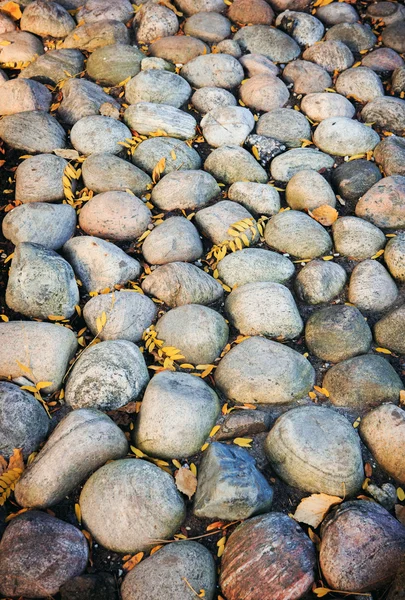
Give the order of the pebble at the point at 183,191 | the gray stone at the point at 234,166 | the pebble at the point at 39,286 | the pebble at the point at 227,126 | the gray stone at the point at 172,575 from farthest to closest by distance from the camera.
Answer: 1. the pebble at the point at 227,126
2. the gray stone at the point at 234,166
3. the pebble at the point at 183,191
4. the pebble at the point at 39,286
5. the gray stone at the point at 172,575

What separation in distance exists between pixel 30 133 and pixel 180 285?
1844mm

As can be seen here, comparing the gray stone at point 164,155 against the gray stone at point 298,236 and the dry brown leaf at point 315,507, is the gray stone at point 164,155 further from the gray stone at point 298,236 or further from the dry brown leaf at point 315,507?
the dry brown leaf at point 315,507

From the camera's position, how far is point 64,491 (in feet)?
8.31

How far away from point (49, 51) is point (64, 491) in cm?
395

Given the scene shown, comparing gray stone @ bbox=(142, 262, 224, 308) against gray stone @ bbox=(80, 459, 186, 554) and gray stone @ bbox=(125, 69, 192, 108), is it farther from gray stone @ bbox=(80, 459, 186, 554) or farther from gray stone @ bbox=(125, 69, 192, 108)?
gray stone @ bbox=(125, 69, 192, 108)

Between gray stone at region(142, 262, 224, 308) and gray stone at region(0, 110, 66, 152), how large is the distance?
4.99ft

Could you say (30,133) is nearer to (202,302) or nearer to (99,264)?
(99,264)

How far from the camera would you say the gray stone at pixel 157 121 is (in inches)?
169

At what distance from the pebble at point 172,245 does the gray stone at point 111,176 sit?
492 millimetres

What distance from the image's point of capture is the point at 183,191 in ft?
12.6

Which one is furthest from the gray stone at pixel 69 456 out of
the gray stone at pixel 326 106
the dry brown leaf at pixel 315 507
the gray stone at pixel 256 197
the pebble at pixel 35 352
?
the gray stone at pixel 326 106

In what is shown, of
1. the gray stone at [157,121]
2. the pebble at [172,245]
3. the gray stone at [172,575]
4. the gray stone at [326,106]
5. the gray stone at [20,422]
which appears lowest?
the gray stone at [172,575]

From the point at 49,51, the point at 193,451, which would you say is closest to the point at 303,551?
the point at 193,451

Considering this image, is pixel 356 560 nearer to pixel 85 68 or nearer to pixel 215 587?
pixel 215 587
